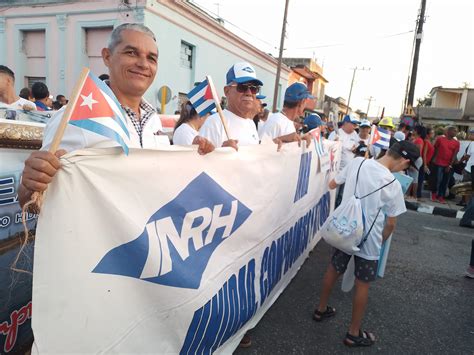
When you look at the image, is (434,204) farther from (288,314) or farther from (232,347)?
(232,347)

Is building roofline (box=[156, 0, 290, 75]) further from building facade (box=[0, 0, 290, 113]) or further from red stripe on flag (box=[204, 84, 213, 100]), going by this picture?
red stripe on flag (box=[204, 84, 213, 100])

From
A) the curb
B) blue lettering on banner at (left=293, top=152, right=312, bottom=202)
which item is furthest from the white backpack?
the curb

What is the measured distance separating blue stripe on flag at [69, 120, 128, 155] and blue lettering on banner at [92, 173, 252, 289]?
0.40 metres

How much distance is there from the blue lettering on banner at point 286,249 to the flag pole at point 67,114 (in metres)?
1.93

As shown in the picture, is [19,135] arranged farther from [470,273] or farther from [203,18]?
[203,18]

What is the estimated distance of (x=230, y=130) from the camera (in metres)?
2.75

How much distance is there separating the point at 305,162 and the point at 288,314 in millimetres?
1589

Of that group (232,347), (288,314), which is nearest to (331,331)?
(288,314)

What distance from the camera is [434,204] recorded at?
28.4 feet

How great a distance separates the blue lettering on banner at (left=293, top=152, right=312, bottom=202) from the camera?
341 cm

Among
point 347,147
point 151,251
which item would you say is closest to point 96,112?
point 151,251

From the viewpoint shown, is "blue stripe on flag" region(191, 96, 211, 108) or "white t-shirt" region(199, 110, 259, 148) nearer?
"blue stripe on flag" region(191, 96, 211, 108)

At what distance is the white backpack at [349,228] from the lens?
2.63m

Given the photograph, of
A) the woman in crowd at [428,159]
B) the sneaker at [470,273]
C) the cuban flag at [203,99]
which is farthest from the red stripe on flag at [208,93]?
the woman in crowd at [428,159]
